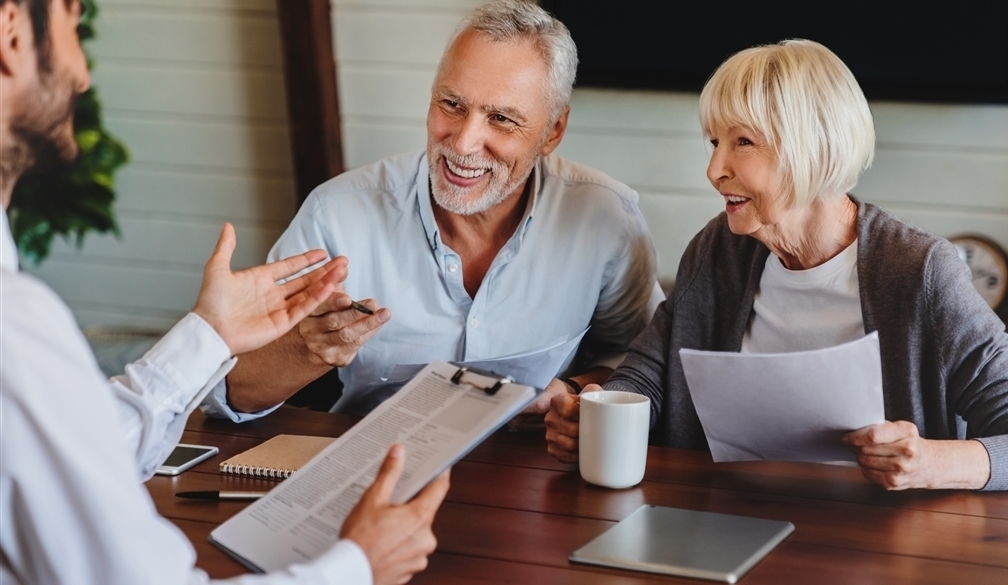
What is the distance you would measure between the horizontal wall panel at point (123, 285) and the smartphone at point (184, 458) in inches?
82.1

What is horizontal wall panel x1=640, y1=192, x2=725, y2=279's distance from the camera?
2.83 m

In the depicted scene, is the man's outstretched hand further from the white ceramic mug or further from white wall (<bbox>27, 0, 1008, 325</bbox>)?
white wall (<bbox>27, 0, 1008, 325</bbox>)

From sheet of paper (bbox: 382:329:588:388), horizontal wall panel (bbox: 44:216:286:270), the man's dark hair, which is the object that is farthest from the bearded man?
horizontal wall panel (bbox: 44:216:286:270)

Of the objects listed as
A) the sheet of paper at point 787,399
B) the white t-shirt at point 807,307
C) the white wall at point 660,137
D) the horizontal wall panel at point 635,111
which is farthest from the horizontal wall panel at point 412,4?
the sheet of paper at point 787,399

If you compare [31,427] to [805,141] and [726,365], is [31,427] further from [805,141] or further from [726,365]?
[805,141]

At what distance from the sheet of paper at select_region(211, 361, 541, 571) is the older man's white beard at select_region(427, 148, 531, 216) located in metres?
0.66

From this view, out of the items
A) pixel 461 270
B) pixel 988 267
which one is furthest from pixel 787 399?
pixel 988 267

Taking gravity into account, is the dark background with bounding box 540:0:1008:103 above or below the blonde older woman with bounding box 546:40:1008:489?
above

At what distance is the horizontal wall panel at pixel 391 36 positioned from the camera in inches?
115

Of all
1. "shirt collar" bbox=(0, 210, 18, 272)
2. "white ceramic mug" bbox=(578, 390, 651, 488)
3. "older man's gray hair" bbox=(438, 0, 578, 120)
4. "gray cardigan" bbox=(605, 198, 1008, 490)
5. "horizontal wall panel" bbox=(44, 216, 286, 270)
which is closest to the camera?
"shirt collar" bbox=(0, 210, 18, 272)

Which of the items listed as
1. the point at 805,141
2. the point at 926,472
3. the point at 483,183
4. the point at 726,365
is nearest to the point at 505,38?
the point at 483,183

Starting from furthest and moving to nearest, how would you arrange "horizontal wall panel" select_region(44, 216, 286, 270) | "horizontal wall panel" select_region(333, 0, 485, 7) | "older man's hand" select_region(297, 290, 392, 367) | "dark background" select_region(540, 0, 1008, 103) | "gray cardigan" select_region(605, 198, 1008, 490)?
"horizontal wall panel" select_region(44, 216, 286, 270) → "horizontal wall panel" select_region(333, 0, 485, 7) → "dark background" select_region(540, 0, 1008, 103) → "older man's hand" select_region(297, 290, 392, 367) → "gray cardigan" select_region(605, 198, 1008, 490)

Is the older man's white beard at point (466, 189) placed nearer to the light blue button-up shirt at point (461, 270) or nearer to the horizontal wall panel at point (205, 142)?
the light blue button-up shirt at point (461, 270)

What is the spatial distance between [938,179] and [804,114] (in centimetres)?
121
